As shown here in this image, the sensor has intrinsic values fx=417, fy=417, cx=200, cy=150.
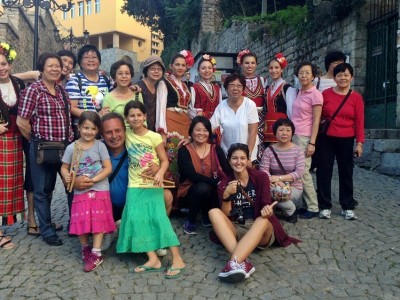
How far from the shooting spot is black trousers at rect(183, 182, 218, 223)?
14.8 feet

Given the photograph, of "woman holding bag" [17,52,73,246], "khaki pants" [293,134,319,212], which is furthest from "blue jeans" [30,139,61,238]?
"khaki pants" [293,134,319,212]

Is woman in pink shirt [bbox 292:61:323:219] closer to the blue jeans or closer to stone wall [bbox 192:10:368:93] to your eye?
the blue jeans

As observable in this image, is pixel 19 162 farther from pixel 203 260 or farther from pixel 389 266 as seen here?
pixel 389 266

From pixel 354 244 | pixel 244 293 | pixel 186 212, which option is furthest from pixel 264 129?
pixel 244 293

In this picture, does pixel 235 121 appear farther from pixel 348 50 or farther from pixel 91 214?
pixel 348 50

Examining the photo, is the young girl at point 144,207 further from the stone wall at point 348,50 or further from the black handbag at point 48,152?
the stone wall at point 348,50

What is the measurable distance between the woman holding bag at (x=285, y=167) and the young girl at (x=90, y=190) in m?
1.89

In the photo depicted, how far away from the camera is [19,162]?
14.8 feet

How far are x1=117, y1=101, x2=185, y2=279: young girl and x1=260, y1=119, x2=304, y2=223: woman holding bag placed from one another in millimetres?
1425

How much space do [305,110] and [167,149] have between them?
1.73 meters

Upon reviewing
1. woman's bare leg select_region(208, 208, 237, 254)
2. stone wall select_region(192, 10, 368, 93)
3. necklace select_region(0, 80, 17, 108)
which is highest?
stone wall select_region(192, 10, 368, 93)

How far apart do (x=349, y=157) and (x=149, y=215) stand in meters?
2.60

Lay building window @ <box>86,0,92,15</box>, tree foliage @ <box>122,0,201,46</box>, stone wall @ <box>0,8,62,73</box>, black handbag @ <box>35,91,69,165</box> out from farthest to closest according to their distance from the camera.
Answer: building window @ <box>86,0,92,15</box> < tree foliage @ <box>122,0,201,46</box> < stone wall @ <box>0,8,62,73</box> < black handbag @ <box>35,91,69,165</box>


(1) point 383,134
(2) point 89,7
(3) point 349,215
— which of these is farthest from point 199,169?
(2) point 89,7
